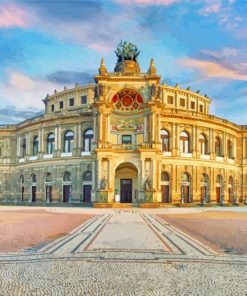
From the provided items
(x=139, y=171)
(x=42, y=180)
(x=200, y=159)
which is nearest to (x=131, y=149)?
(x=139, y=171)

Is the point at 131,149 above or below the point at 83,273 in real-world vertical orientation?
above

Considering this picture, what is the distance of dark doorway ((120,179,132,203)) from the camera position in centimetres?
5375

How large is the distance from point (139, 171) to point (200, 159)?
12512 mm

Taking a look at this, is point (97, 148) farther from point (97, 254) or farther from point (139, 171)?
point (97, 254)

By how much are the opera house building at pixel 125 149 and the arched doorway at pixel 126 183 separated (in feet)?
0.50

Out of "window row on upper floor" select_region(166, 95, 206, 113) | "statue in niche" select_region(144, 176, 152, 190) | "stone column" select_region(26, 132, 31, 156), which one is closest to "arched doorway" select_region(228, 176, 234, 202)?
"window row on upper floor" select_region(166, 95, 206, 113)

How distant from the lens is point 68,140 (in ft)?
189

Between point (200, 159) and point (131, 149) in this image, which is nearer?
point (131, 149)

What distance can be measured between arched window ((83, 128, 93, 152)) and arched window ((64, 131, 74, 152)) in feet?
8.10

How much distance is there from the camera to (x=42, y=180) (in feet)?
192

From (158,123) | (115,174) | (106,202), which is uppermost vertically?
(158,123)

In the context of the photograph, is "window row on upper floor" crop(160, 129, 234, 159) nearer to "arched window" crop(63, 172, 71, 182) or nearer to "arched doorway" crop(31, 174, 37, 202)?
"arched window" crop(63, 172, 71, 182)

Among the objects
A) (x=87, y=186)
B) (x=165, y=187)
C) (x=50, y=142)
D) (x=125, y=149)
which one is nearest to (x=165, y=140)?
(x=165, y=187)

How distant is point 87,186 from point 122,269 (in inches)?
1765
